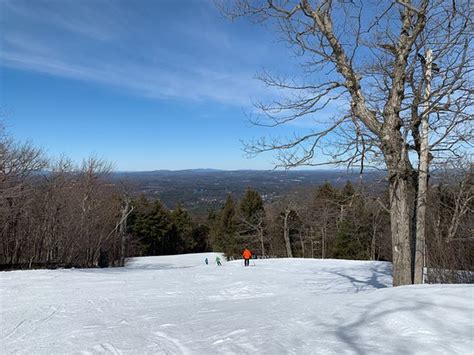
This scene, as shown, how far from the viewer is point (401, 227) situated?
584cm

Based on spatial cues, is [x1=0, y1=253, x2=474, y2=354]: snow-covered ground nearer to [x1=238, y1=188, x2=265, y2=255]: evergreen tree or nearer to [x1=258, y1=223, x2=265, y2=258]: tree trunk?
[x1=258, y1=223, x2=265, y2=258]: tree trunk

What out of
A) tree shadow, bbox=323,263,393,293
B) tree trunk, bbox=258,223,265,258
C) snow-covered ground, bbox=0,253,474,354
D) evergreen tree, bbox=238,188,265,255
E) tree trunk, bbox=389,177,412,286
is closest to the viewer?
snow-covered ground, bbox=0,253,474,354

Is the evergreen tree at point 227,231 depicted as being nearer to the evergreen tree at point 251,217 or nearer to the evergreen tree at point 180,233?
the evergreen tree at point 251,217

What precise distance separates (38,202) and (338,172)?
1681 centimetres

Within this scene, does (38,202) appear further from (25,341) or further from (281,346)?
(281,346)

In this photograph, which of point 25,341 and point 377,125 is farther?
point 377,125

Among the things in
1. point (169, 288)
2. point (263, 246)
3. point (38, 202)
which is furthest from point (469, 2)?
Answer: point (263, 246)

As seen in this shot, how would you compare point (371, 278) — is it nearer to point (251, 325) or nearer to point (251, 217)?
point (251, 325)

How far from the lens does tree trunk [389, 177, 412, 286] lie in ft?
19.1

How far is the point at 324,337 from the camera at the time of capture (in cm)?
339

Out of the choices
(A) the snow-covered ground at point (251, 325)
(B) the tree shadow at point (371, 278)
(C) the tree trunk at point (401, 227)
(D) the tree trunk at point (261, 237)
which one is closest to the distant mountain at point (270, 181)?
(C) the tree trunk at point (401, 227)

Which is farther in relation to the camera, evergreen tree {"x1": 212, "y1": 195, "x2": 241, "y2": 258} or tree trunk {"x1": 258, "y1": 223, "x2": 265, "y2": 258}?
evergreen tree {"x1": 212, "y1": 195, "x2": 241, "y2": 258}

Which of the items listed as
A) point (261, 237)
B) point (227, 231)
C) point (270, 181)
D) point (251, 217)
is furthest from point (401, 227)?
point (227, 231)

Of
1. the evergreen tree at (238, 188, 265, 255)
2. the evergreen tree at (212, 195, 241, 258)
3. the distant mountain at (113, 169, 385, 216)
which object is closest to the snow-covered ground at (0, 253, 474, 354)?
the distant mountain at (113, 169, 385, 216)
